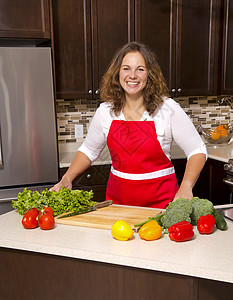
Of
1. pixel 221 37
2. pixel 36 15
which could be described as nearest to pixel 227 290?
pixel 36 15

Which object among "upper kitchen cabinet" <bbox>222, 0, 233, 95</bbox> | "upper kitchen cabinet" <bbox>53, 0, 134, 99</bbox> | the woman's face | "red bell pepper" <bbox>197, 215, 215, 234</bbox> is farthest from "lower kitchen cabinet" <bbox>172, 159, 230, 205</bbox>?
"red bell pepper" <bbox>197, 215, 215, 234</bbox>

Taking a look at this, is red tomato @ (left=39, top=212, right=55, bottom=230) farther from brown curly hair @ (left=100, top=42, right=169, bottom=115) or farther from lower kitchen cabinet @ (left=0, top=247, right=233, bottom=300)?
brown curly hair @ (left=100, top=42, right=169, bottom=115)

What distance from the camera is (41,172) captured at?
2.97 meters

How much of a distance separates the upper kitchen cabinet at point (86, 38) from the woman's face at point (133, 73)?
1.14 m

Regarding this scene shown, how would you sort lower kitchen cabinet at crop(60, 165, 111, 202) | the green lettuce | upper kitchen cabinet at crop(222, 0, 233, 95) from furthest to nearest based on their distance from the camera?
1. upper kitchen cabinet at crop(222, 0, 233, 95)
2. lower kitchen cabinet at crop(60, 165, 111, 202)
3. the green lettuce

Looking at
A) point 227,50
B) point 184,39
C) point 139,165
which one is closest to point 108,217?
point 139,165

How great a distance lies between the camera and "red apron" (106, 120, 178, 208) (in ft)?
7.22

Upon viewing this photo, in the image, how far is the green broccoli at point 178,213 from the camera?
4.88 feet

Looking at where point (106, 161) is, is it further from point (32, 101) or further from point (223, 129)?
point (223, 129)

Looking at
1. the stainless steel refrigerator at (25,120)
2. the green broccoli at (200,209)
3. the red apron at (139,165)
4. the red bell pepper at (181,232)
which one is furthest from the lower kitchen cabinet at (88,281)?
the stainless steel refrigerator at (25,120)

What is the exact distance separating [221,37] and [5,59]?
6.53 ft

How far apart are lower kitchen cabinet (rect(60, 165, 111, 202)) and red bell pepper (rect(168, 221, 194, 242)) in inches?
69.4

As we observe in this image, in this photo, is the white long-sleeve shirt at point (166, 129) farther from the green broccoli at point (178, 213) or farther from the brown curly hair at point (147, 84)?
the green broccoli at point (178, 213)

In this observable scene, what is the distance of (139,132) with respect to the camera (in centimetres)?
219
